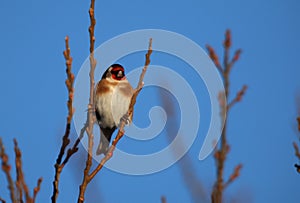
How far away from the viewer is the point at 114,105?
6449 millimetres

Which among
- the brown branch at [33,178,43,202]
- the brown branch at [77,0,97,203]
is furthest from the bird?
the brown branch at [33,178,43,202]

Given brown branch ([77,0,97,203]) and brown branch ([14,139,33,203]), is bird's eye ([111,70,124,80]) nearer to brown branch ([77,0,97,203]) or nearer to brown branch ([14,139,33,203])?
brown branch ([77,0,97,203])

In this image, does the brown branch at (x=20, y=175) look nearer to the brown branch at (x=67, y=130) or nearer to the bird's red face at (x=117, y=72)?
the brown branch at (x=67, y=130)

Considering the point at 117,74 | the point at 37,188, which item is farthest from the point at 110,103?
the point at 37,188

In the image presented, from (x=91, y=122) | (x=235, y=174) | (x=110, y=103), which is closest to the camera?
(x=235, y=174)

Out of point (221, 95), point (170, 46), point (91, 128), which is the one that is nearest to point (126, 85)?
point (170, 46)

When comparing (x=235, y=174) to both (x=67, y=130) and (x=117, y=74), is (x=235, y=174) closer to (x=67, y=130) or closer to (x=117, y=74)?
(x=67, y=130)

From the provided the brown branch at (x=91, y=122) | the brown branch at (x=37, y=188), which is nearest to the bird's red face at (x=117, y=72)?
the brown branch at (x=91, y=122)

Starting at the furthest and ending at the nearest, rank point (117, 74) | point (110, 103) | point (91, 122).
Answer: point (117, 74), point (110, 103), point (91, 122)

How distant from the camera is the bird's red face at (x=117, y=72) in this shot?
6.88m

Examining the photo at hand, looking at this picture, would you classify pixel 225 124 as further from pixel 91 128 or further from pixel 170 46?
pixel 170 46

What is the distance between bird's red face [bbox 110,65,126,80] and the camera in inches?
271

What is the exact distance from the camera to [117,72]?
6.93 meters

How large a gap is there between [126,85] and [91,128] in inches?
142
